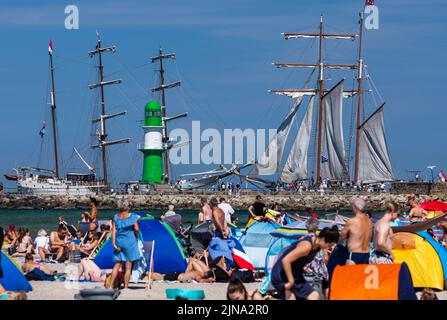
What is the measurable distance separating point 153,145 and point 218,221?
2850 inches

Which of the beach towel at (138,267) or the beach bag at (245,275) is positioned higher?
the beach towel at (138,267)

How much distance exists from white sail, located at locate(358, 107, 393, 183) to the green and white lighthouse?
1813cm

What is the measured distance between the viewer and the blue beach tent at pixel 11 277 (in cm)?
1655

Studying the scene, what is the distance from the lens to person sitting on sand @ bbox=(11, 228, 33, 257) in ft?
81.3

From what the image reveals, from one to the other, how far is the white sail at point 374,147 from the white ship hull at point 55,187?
25829 millimetres

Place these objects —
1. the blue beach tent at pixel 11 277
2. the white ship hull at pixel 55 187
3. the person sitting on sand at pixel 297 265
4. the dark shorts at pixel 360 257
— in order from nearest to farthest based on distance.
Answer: the person sitting on sand at pixel 297 265 → the dark shorts at pixel 360 257 → the blue beach tent at pixel 11 277 → the white ship hull at pixel 55 187

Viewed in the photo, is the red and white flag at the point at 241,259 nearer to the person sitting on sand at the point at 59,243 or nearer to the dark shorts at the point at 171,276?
the dark shorts at the point at 171,276

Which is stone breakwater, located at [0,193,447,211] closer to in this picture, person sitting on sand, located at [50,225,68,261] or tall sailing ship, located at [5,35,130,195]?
tall sailing ship, located at [5,35,130,195]

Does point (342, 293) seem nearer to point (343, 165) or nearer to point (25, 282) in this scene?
point (25, 282)

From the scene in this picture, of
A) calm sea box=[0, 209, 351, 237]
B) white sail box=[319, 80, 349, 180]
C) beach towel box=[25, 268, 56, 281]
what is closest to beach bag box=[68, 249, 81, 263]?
beach towel box=[25, 268, 56, 281]

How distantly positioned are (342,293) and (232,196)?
77299 mm

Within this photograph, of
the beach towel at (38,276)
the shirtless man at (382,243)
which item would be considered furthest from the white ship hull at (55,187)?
the shirtless man at (382,243)
